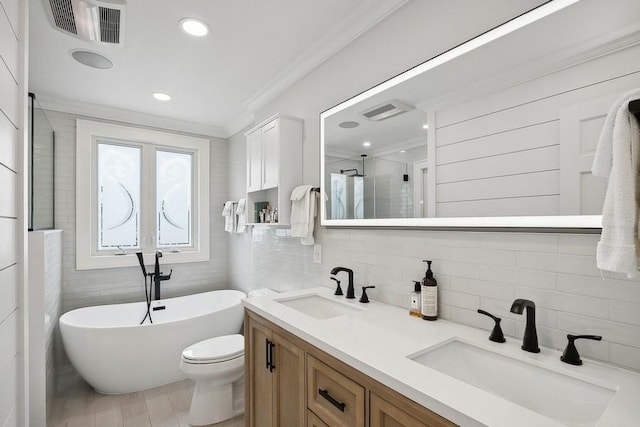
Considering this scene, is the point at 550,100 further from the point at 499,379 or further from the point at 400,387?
the point at 400,387

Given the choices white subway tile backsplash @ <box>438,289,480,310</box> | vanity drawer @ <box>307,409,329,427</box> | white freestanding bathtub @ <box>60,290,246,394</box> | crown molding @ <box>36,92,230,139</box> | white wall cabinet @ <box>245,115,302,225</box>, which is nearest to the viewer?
vanity drawer @ <box>307,409,329,427</box>

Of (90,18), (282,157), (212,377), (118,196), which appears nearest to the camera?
(90,18)

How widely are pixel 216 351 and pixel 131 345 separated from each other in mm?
814

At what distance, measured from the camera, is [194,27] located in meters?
1.93

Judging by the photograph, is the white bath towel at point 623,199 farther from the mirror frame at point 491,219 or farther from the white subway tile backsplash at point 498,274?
the white subway tile backsplash at point 498,274

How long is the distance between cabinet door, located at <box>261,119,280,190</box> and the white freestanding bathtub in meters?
1.36

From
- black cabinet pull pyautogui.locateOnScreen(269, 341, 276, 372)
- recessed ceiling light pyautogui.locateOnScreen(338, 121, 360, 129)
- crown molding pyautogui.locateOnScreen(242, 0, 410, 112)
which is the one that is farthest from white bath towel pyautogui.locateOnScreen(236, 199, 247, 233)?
black cabinet pull pyautogui.locateOnScreen(269, 341, 276, 372)

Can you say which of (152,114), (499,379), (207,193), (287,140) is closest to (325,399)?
(499,379)

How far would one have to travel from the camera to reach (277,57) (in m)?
2.28

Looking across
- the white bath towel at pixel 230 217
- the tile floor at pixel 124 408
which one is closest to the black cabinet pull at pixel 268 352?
the tile floor at pixel 124 408

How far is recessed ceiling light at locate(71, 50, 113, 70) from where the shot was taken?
88.3 inches

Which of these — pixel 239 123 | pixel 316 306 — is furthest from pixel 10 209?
pixel 239 123

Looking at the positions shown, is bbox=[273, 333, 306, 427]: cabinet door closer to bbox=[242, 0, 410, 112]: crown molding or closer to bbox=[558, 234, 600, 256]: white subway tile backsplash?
bbox=[558, 234, 600, 256]: white subway tile backsplash

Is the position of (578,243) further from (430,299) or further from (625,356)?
(430,299)
